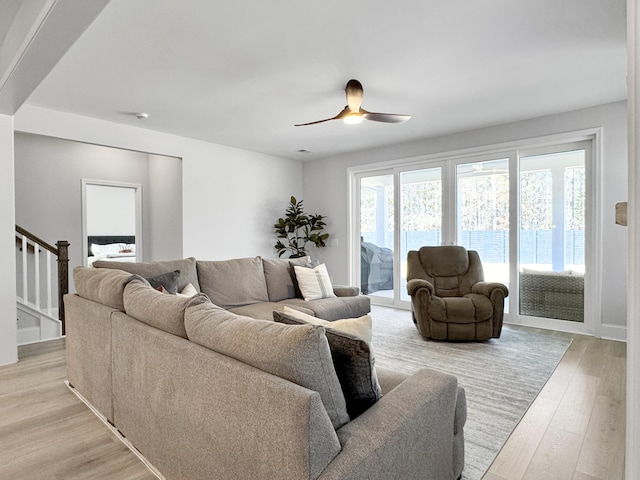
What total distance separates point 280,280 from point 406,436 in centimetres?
293

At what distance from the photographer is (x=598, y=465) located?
1850 mm

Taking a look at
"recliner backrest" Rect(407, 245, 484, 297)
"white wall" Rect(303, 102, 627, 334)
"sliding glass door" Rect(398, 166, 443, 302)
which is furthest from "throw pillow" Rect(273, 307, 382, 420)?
"sliding glass door" Rect(398, 166, 443, 302)

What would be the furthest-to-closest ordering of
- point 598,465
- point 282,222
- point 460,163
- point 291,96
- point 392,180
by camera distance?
1. point 282,222
2. point 392,180
3. point 460,163
4. point 291,96
5. point 598,465

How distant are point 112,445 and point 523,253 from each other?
4.61 metres

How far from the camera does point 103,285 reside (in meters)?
2.26

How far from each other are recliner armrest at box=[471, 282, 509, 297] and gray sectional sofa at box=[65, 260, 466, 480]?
254 cm

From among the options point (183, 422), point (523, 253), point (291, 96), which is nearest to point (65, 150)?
point (291, 96)

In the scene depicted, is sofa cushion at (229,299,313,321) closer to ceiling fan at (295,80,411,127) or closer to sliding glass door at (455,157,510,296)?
ceiling fan at (295,80,411,127)

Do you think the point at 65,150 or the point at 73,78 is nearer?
the point at 73,78

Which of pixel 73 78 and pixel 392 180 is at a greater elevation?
pixel 73 78

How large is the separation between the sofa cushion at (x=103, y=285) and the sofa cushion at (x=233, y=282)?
3.59ft

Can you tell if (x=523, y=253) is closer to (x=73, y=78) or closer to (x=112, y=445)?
(x=112, y=445)

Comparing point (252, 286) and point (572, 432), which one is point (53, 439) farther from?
point (572, 432)

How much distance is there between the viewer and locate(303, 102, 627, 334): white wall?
385 centimetres
